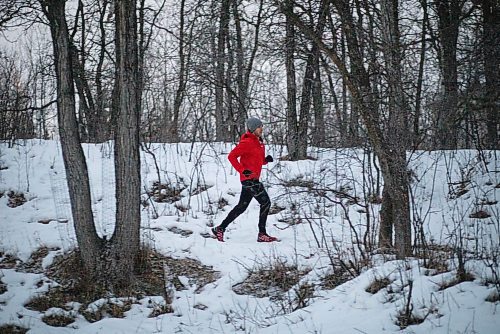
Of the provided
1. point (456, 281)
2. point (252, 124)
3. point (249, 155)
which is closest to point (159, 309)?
point (249, 155)

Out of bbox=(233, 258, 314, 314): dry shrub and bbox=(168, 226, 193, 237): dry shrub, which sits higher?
bbox=(168, 226, 193, 237): dry shrub

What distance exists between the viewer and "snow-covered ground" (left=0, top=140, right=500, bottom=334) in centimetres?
421

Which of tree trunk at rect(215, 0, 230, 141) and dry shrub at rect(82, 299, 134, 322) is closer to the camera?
dry shrub at rect(82, 299, 134, 322)

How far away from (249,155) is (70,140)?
293 cm

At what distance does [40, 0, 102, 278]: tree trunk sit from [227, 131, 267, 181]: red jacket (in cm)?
251

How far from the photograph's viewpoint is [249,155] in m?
7.64

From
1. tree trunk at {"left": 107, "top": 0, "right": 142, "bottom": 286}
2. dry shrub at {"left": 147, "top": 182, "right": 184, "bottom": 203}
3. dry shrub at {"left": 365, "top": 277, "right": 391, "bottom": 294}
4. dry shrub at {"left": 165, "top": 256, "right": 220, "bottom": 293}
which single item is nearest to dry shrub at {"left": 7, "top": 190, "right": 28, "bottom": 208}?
dry shrub at {"left": 147, "top": 182, "right": 184, "bottom": 203}

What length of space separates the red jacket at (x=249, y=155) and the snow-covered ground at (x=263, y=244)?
524mm

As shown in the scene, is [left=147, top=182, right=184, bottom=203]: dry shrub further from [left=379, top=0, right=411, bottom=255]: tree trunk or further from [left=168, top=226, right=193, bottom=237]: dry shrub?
[left=379, top=0, right=411, bottom=255]: tree trunk

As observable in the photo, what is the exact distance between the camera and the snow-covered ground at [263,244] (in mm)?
4211

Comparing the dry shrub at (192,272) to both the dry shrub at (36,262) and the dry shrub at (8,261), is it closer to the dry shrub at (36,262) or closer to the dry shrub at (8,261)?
the dry shrub at (36,262)

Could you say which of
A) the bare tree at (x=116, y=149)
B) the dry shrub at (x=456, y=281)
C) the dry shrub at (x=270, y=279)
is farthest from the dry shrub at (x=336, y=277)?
the bare tree at (x=116, y=149)

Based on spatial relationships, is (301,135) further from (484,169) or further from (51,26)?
(51,26)

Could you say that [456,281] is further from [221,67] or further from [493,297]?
[221,67]
